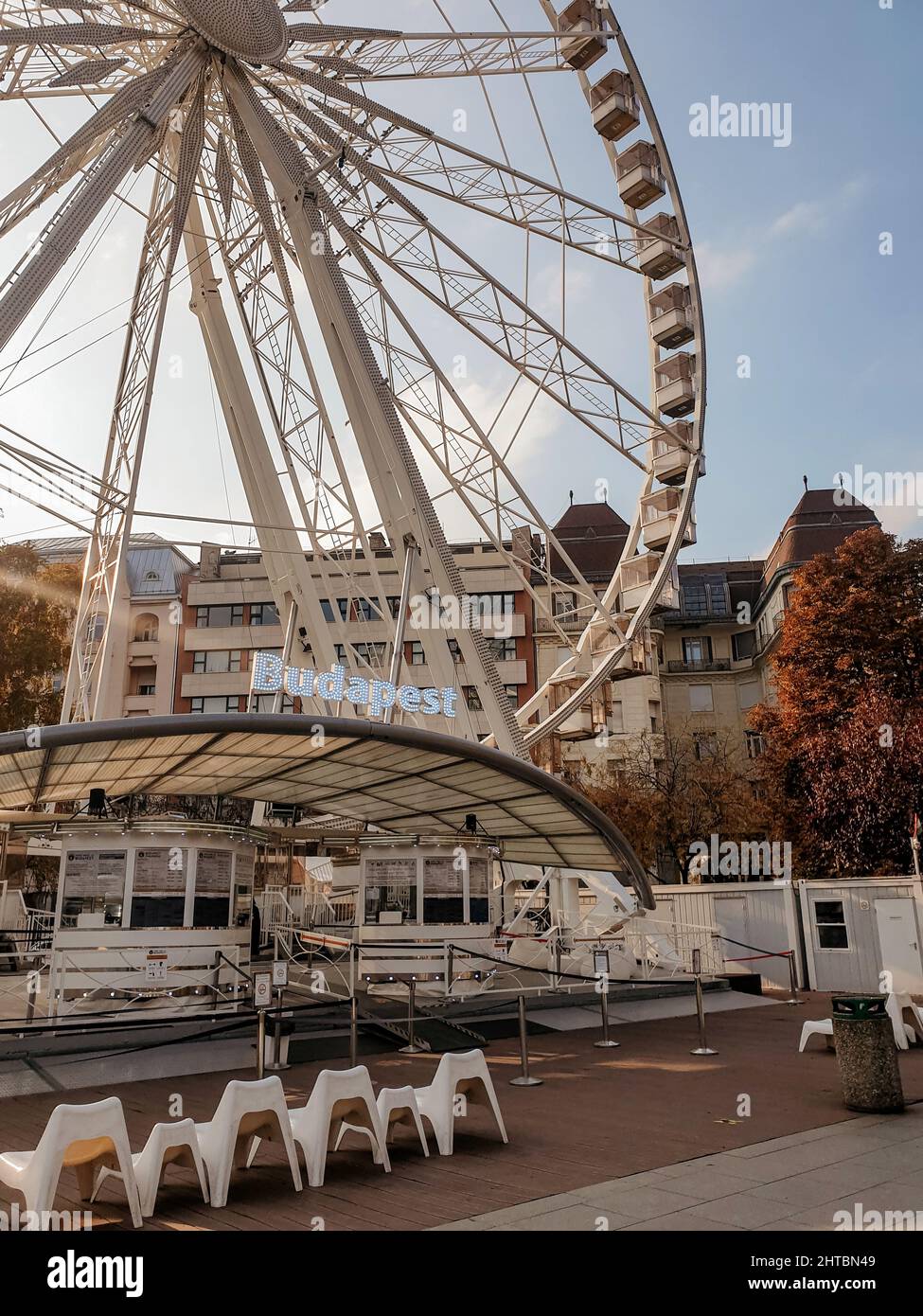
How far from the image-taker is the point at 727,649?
7338cm

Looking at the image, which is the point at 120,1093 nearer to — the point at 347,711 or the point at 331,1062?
A: the point at 331,1062

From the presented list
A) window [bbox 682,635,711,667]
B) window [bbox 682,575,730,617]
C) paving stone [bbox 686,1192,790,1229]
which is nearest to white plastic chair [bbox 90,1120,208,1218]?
paving stone [bbox 686,1192,790,1229]

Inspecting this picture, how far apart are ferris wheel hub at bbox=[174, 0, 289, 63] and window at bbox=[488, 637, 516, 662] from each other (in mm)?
47546

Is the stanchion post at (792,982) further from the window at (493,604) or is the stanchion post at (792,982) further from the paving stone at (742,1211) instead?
the window at (493,604)

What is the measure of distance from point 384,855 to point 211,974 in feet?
16.4

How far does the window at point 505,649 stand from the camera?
2638 inches

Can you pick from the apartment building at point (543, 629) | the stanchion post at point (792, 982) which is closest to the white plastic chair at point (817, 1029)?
the stanchion post at point (792, 982)

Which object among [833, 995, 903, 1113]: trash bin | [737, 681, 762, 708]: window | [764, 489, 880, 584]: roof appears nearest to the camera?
[833, 995, 903, 1113]: trash bin

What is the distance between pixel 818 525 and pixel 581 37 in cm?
4403

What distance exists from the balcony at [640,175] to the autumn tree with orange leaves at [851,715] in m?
18.9

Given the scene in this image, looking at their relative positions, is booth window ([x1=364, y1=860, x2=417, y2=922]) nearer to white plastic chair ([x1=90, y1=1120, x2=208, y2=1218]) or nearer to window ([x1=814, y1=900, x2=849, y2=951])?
window ([x1=814, y1=900, x2=849, y2=951])

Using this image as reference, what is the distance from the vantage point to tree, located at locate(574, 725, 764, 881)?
48312 millimetres

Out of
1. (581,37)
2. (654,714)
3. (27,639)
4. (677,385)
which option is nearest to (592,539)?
(654,714)
